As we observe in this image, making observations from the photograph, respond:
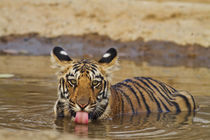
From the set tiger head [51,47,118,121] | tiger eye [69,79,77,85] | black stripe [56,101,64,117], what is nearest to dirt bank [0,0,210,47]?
tiger head [51,47,118,121]

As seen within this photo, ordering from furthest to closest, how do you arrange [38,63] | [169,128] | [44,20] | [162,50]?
1. [44,20]
2. [162,50]
3. [38,63]
4. [169,128]

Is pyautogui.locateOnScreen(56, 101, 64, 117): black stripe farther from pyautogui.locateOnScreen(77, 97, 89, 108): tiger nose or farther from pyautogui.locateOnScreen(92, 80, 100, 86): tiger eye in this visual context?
pyautogui.locateOnScreen(77, 97, 89, 108): tiger nose

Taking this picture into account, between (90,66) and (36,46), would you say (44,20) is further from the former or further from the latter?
(90,66)

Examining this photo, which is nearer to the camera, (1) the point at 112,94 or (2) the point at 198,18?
(1) the point at 112,94

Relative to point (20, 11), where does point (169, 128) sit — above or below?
below

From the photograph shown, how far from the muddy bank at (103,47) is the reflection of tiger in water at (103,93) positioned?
633cm

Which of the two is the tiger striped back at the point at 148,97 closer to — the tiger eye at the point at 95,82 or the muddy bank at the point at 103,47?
the tiger eye at the point at 95,82

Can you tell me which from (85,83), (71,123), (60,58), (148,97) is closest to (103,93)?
(85,83)

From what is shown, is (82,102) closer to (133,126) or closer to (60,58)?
(133,126)

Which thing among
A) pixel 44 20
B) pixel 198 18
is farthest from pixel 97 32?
pixel 198 18

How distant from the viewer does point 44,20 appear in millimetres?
15742

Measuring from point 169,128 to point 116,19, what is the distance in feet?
32.0

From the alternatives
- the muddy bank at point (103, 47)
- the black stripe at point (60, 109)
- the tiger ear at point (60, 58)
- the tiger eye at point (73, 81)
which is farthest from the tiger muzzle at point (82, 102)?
the muddy bank at point (103, 47)

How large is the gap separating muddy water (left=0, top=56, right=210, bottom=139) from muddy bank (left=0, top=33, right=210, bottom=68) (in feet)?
10.2
